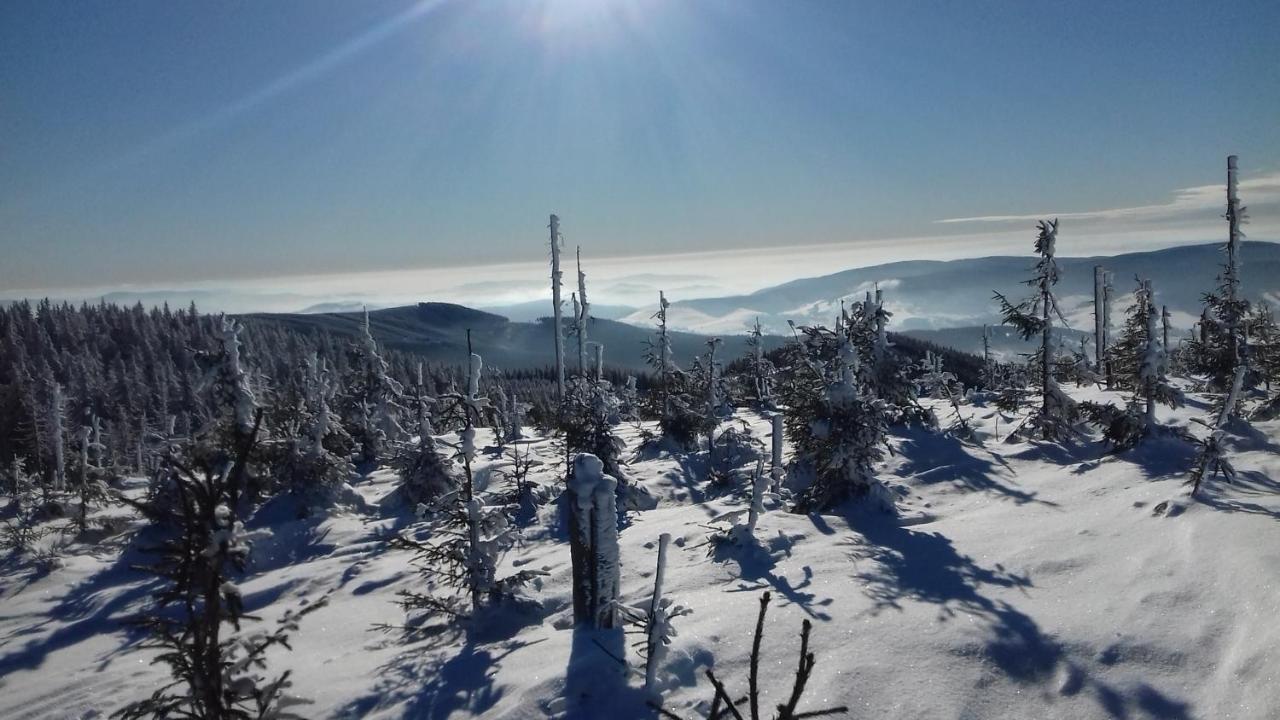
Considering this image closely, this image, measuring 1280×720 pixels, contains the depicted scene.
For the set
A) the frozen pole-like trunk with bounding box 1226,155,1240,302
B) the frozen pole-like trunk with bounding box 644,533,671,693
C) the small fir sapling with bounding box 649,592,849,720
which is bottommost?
the frozen pole-like trunk with bounding box 644,533,671,693

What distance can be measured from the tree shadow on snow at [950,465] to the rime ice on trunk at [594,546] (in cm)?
978

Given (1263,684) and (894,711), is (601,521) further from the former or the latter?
(1263,684)

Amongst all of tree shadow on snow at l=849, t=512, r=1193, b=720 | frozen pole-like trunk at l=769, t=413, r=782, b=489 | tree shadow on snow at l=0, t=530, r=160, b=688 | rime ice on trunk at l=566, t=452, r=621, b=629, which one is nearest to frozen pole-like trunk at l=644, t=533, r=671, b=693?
rime ice on trunk at l=566, t=452, r=621, b=629

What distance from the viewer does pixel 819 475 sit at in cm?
1452

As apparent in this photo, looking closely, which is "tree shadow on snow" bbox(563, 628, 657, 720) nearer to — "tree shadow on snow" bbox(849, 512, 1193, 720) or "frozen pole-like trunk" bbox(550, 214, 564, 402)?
"tree shadow on snow" bbox(849, 512, 1193, 720)

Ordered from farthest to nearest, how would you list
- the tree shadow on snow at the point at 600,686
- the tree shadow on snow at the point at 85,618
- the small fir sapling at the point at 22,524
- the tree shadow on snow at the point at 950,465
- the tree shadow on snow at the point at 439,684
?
the small fir sapling at the point at 22,524 → the tree shadow on snow at the point at 950,465 → the tree shadow on snow at the point at 85,618 → the tree shadow on snow at the point at 439,684 → the tree shadow on snow at the point at 600,686

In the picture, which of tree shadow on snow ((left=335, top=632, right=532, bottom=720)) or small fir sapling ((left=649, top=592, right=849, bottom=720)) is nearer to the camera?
small fir sapling ((left=649, top=592, right=849, bottom=720))

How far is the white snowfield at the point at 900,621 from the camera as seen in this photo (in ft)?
20.0

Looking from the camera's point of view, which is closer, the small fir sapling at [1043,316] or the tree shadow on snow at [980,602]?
the tree shadow on snow at [980,602]

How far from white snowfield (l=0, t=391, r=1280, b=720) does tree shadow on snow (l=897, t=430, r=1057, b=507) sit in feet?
0.40

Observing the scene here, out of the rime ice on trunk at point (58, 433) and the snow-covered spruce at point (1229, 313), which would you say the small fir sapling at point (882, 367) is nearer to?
the snow-covered spruce at point (1229, 313)

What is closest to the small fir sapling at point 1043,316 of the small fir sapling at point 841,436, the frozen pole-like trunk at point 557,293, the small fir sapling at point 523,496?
the small fir sapling at point 841,436

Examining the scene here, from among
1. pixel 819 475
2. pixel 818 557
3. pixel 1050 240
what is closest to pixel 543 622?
pixel 818 557

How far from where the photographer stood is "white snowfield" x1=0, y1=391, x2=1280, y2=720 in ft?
20.0
